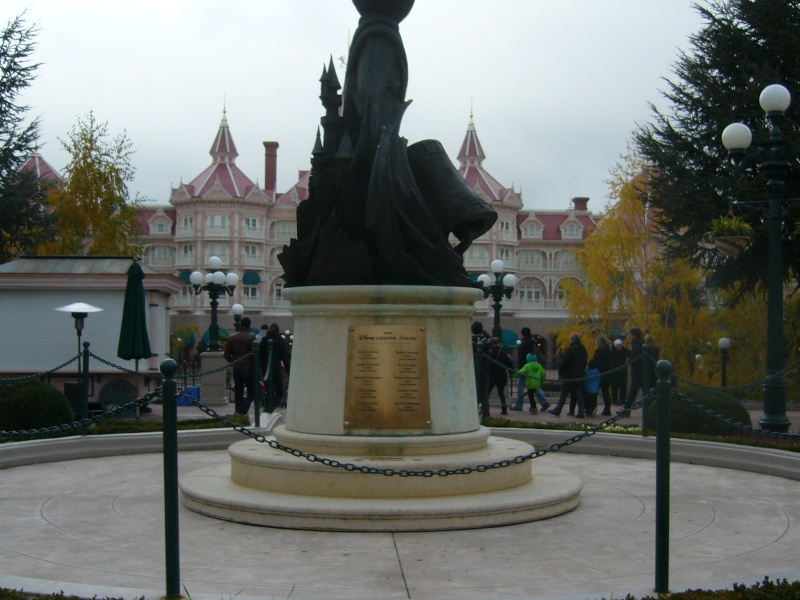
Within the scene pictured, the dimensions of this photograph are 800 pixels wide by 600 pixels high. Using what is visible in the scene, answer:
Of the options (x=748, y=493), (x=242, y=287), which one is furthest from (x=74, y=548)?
(x=242, y=287)

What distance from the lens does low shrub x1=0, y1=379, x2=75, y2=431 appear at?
1326cm

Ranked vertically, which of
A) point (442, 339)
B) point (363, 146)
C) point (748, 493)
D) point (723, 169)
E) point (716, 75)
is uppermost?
point (716, 75)

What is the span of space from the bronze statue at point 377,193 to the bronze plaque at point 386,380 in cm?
66

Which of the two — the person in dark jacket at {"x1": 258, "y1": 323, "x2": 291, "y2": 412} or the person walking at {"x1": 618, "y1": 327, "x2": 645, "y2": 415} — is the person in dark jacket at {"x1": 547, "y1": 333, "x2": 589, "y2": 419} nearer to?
the person walking at {"x1": 618, "y1": 327, "x2": 645, "y2": 415}

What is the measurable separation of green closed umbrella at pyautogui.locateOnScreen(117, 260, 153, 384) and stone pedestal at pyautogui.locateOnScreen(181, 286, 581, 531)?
983 cm

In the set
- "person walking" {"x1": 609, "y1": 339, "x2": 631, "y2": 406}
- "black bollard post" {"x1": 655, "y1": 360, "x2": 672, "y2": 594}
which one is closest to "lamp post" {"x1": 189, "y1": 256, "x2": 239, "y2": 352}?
"person walking" {"x1": 609, "y1": 339, "x2": 631, "y2": 406}

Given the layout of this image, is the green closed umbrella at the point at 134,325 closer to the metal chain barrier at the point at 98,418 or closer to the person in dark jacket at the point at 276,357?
the person in dark jacket at the point at 276,357

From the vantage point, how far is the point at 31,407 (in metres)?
13.4

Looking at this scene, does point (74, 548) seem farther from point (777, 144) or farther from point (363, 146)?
point (777, 144)

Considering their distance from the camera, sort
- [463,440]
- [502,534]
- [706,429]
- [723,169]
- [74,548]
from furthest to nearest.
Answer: [723,169], [706,429], [463,440], [502,534], [74,548]

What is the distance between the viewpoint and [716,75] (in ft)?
86.9

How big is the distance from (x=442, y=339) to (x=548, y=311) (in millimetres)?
76245

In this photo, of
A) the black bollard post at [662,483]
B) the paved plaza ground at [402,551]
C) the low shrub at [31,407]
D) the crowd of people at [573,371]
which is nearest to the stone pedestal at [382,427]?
the paved plaza ground at [402,551]

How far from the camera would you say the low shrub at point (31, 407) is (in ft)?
43.5
